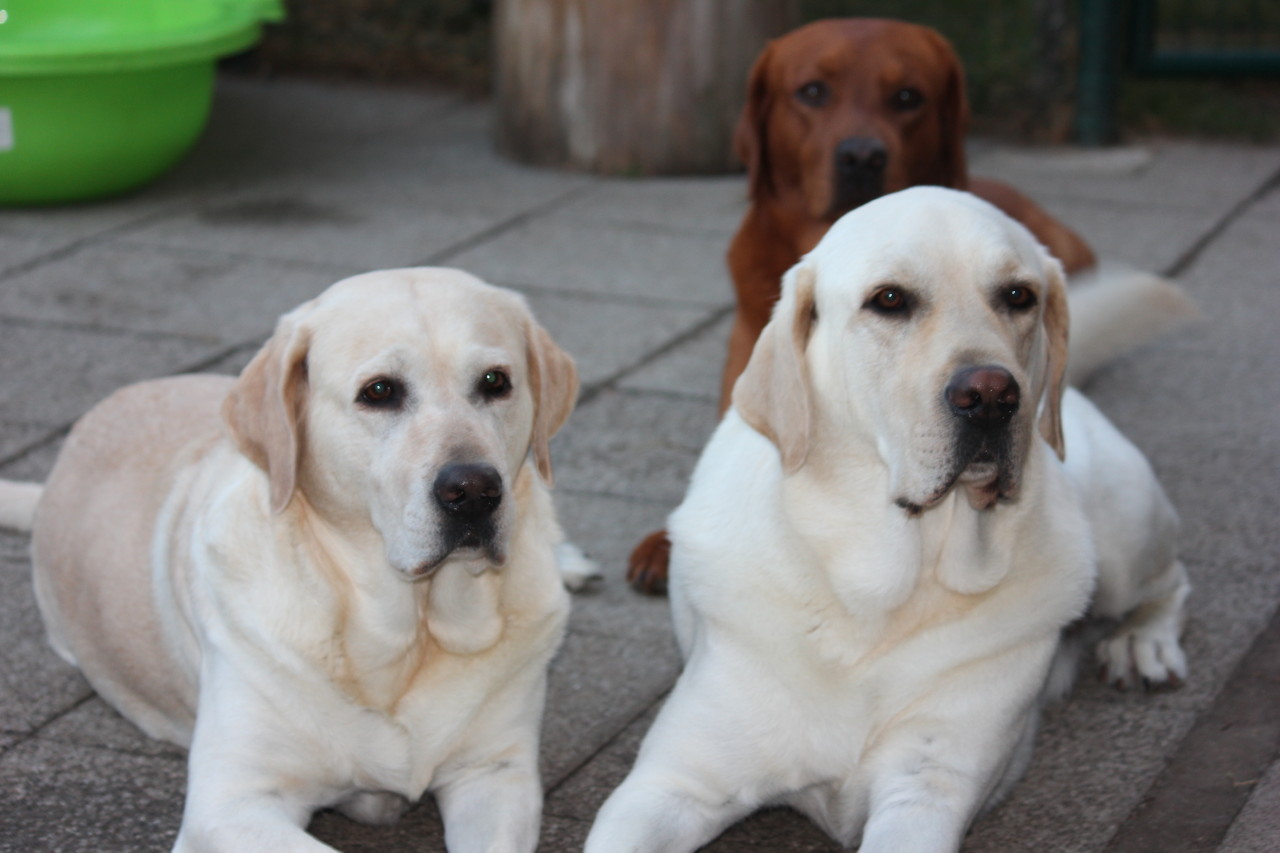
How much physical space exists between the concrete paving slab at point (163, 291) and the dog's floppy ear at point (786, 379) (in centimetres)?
355

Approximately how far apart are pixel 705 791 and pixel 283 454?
1080 millimetres

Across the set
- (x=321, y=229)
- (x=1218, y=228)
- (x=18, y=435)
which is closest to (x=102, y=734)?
(x=18, y=435)

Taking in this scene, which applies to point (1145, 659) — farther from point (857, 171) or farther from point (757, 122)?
point (757, 122)

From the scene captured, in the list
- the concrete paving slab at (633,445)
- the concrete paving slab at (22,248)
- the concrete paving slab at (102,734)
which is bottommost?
the concrete paving slab at (633,445)

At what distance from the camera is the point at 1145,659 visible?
4211mm

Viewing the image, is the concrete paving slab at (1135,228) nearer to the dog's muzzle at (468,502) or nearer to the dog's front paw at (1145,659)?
the dog's front paw at (1145,659)

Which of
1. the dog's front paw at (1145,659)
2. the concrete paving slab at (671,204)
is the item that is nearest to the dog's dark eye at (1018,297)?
the dog's front paw at (1145,659)

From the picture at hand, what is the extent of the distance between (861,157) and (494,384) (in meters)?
2.25

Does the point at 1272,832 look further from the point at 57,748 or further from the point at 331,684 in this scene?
the point at 57,748

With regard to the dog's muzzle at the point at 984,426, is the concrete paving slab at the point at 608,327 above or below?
below

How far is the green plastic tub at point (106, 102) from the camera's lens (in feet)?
25.1

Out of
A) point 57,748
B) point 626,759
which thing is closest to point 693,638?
point 626,759

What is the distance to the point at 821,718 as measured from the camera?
3.43 m

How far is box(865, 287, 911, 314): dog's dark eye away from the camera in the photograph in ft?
10.7
